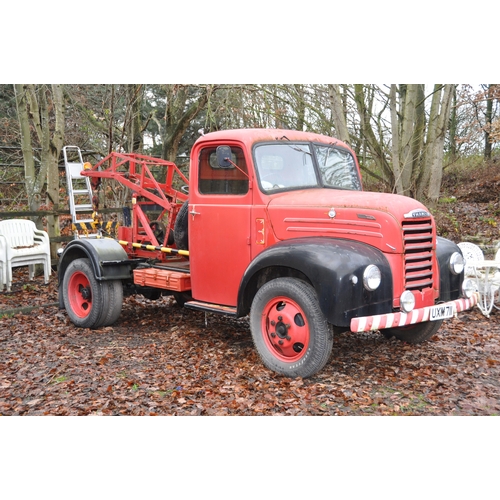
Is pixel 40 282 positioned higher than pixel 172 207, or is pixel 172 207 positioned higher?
pixel 172 207

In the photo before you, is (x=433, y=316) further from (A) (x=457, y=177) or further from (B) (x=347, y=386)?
(A) (x=457, y=177)

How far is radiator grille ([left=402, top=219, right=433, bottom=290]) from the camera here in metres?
4.89

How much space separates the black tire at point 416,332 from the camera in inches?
226

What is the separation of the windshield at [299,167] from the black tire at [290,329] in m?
1.14

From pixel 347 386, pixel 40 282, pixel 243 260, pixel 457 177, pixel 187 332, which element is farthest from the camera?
pixel 457 177

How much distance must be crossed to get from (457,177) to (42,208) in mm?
11964

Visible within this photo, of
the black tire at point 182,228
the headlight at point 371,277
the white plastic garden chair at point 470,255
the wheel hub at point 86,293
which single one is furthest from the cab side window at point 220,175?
the white plastic garden chair at point 470,255

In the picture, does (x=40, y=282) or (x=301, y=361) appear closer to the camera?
(x=301, y=361)

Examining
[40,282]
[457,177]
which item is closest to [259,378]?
[40,282]

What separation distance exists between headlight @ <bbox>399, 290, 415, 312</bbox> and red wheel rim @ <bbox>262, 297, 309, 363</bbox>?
0.83 meters

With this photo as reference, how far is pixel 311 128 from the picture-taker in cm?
1116

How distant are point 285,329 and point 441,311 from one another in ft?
4.59

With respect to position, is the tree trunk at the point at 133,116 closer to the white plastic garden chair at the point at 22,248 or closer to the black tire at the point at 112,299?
the white plastic garden chair at the point at 22,248

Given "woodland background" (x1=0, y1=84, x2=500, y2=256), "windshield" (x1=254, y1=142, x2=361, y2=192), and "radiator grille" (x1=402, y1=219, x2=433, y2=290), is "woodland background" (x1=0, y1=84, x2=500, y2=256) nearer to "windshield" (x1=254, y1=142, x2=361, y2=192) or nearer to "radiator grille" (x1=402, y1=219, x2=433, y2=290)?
"windshield" (x1=254, y1=142, x2=361, y2=192)
